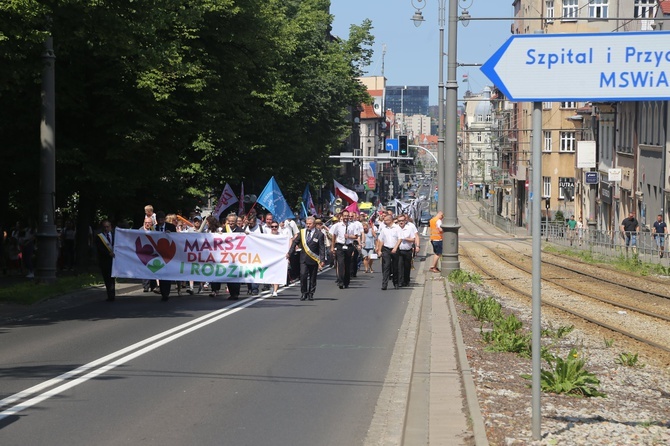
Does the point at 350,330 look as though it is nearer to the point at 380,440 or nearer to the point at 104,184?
the point at 380,440

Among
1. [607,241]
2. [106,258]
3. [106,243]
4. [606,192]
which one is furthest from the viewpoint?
[606,192]

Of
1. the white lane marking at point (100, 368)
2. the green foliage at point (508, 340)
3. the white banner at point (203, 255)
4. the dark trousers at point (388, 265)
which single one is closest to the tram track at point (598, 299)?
the green foliage at point (508, 340)

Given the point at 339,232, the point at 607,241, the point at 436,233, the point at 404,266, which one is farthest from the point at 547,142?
the point at 339,232

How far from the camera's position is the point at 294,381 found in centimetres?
1206

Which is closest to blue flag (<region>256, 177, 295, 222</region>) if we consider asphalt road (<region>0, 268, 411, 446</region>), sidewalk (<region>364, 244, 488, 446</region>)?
asphalt road (<region>0, 268, 411, 446</region>)

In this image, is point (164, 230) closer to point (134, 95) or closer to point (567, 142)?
point (134, 95)

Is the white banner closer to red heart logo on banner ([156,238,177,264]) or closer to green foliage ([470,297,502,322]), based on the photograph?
red heart logo on banner ([156,238,177,264])

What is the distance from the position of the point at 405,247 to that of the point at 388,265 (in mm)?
568

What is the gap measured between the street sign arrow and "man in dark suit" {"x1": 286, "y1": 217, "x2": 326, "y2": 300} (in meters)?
14.5

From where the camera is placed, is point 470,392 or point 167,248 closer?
point 470,392

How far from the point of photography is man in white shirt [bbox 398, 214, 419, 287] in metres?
26.6

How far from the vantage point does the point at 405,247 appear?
26.7 m

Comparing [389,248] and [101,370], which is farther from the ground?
[389,248]

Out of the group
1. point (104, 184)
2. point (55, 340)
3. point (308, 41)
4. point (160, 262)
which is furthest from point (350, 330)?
point (308, 41)
